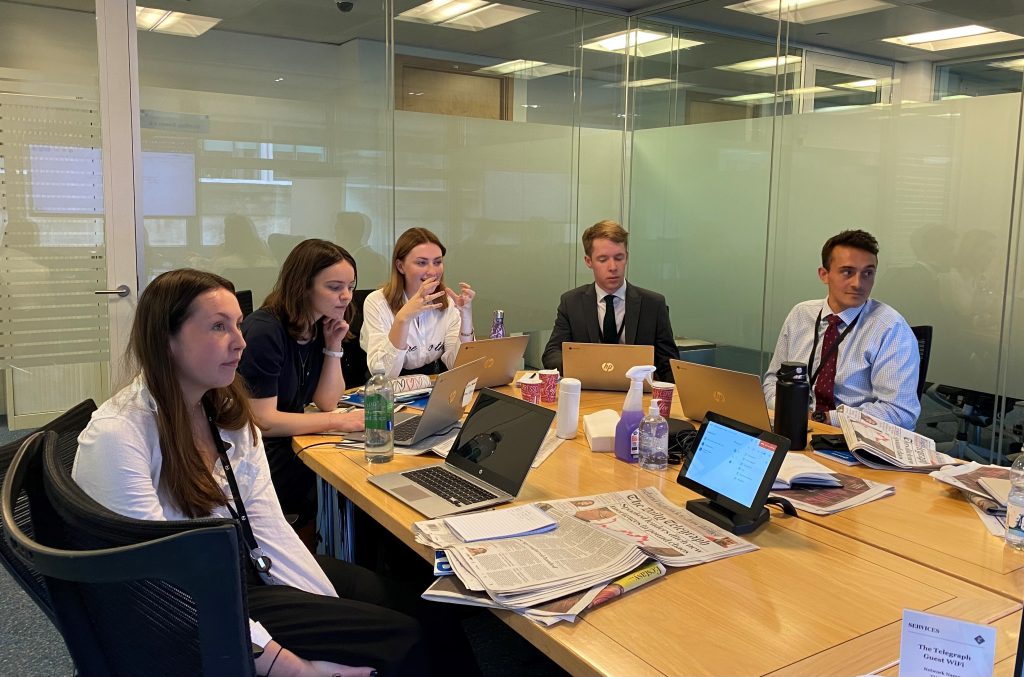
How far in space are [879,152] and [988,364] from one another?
120 centimetres

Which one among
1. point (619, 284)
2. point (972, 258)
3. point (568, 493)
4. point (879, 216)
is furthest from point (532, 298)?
point (568, 493)

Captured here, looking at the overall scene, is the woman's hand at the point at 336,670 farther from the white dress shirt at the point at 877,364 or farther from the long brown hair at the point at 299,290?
the white dress shirt at the point at 877,364

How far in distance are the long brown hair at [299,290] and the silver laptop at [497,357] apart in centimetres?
56

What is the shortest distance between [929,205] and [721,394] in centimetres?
222

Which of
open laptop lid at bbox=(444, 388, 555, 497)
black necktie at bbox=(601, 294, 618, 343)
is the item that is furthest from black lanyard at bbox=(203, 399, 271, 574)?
black necktie at bbox=(601, 294, 618, 343)

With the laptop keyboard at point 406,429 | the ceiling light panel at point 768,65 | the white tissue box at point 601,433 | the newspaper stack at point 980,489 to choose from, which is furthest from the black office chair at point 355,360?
the ceiling light panel at point 768,65

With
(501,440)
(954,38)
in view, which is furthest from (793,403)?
(954,38)

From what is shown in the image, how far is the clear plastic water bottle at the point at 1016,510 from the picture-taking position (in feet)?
5.94

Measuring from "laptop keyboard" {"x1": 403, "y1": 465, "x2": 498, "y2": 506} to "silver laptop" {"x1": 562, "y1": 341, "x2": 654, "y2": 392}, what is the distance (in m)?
1.09

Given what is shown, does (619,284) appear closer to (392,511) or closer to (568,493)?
(568,493)

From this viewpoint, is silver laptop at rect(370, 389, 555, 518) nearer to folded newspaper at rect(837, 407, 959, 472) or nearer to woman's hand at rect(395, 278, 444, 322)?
folded newspaper at rect(837, 407, 959, 472)

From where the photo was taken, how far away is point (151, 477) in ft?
5.40

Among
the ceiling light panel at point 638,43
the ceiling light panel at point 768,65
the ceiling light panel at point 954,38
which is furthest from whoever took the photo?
the ceiling light panel at point 638,43

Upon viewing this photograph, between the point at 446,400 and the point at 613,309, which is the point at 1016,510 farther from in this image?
the point at 613,309
